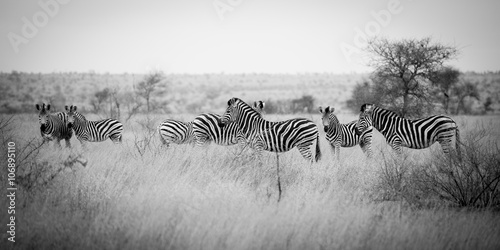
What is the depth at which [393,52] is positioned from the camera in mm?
15008

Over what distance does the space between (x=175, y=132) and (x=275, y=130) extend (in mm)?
3791

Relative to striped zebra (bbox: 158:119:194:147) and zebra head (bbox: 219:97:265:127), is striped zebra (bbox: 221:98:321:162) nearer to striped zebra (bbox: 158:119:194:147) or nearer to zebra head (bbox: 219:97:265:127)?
zebra head (bbox: 219:97:265:127)

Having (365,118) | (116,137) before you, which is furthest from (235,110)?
(116,137)

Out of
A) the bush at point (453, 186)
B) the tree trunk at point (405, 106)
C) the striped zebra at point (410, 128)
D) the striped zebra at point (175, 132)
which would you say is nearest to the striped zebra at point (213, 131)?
the striped zebra at point (175, 132)

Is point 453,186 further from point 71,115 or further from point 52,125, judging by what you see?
point 52,125

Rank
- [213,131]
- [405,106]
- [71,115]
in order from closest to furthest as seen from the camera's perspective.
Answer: [213,131] → [71,115] → [405,106]

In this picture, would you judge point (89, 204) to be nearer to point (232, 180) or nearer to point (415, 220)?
point (232, 180)

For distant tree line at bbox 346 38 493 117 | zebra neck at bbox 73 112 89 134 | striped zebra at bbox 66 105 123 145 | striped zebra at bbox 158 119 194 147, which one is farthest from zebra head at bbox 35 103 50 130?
distant tree line at bbox 346 38 493 117

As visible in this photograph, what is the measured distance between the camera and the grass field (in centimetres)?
418

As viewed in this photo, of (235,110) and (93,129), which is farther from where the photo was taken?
(93,129)

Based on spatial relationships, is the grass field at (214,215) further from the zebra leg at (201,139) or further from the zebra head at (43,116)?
the zebra head at (43,116)

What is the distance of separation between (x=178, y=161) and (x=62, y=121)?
235 inches

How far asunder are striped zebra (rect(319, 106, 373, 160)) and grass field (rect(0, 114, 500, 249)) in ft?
10.4

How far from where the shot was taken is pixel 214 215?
→ 4.67 m
